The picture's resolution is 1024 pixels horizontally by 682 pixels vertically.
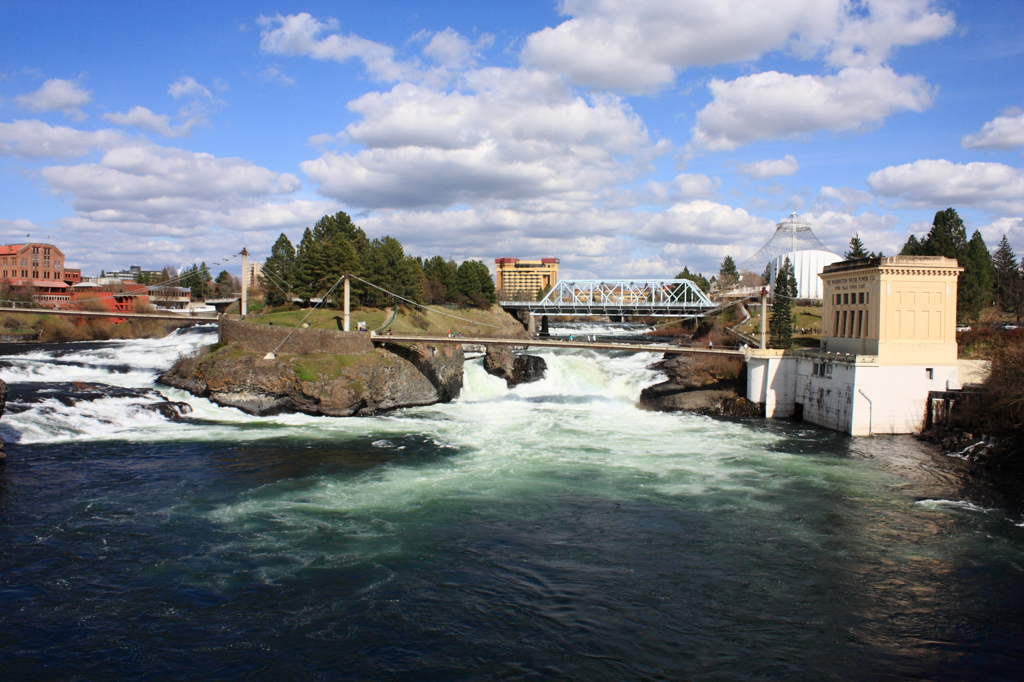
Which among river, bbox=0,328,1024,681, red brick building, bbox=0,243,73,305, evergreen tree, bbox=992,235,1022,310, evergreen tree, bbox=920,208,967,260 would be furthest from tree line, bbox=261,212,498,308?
evergreen tree, bbox=992,235,1022,310

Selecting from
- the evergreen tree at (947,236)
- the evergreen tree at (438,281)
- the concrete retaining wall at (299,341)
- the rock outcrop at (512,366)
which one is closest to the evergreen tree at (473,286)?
the evergreen tree at (438,281)

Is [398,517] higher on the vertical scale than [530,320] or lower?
lower

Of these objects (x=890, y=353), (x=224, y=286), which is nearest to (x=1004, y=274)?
(x=890, y=353)

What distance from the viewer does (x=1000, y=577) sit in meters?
18.9

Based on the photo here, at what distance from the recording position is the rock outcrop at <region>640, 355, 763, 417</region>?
150ft

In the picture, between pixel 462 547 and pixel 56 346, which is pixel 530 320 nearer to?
pixel 56 346

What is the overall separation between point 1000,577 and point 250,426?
3589 centimetres

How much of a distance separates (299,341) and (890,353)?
4007 centimetres

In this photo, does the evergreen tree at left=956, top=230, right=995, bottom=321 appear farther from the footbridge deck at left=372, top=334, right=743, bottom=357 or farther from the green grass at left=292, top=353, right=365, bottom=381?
the green grass at left=292, top=353, right=365, bottom=381

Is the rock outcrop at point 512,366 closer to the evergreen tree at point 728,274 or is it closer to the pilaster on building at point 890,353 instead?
the pilaster on building at point 890,353

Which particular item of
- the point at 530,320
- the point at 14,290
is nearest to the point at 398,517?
the point at 530,320

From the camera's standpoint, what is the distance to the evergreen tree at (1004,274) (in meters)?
69.3

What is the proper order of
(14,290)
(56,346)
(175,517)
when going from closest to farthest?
(175,517), (56,346), (14,290)

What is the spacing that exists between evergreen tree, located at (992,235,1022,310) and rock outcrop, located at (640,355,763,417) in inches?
1575
